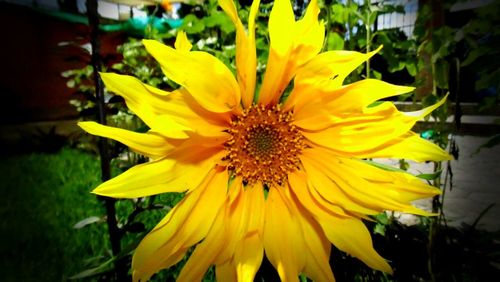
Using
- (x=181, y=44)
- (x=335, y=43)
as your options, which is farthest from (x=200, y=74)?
(x=335, y=43)

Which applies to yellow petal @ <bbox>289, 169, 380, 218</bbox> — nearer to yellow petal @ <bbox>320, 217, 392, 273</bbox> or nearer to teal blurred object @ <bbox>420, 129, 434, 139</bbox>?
yellow petal @ <bbox>320, 217, 392, 273</bbox>

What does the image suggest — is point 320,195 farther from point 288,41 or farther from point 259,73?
point 259,73

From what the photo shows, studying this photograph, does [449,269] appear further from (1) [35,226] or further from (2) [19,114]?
(2) [19,114]

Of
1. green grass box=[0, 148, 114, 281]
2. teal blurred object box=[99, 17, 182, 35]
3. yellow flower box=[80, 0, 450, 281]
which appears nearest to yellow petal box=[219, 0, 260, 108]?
yellow flower box=[80, 0, 450, 281]

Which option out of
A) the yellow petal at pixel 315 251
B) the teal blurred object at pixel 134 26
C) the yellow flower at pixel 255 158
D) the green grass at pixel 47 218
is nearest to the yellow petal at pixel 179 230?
the yellow flower at pixel 255 158

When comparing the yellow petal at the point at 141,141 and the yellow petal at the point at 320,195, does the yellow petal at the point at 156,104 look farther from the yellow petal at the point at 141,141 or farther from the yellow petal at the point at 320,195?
the yellow petal at the point at 320,195

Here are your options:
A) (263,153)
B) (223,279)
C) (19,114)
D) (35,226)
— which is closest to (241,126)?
(263,153)
